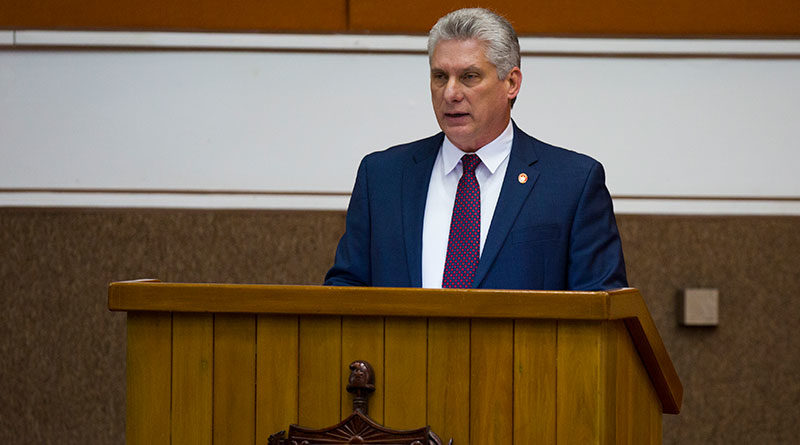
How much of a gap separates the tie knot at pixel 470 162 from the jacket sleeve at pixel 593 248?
0.72 feet

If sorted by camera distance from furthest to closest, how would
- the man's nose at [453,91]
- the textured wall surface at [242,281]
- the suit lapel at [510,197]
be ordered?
the textured wall surface at [242,281] → the man's nose at [453,91] → the suit lapel at [510,197]

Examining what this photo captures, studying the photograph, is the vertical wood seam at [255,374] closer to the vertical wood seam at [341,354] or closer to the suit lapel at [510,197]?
the vertical wood seam at [341,354]

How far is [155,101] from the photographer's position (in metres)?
2.96

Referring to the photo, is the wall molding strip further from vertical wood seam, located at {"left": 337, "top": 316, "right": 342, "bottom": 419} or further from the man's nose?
vertical wood seam, located at {"left": 337, "top": 316, "right": 342, "bottom": 419}

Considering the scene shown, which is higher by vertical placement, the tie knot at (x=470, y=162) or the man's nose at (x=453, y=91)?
the man's nose at (x=453, y=91)

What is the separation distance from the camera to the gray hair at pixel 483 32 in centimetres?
192

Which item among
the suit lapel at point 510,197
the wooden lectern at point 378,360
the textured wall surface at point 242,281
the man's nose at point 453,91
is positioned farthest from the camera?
the textured wall surface at point 242,281

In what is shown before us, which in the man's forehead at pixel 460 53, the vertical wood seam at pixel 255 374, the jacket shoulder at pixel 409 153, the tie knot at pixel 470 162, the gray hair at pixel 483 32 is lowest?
the vertical wood seam at pixel 255 374

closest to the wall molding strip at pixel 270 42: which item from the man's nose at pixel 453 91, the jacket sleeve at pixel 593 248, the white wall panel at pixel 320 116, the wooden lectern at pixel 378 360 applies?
the white wall panel at pixel 320 116

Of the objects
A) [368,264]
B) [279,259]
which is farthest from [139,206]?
[368,264]

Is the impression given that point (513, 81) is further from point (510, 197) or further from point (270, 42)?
point (270, 42)

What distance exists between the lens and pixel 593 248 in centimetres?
181

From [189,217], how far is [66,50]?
637 mm

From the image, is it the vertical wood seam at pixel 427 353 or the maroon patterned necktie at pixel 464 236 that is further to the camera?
the maroon patterned necktie at pixel 464 236
